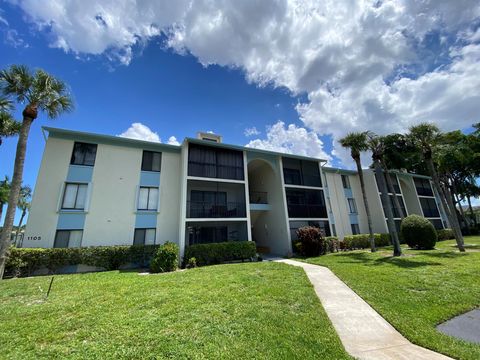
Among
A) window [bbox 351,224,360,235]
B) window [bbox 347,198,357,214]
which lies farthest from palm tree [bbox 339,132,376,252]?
window [bbox 347,198,357,214]

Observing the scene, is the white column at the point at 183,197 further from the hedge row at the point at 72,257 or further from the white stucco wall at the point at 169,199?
the hedge row at the point at 72,257

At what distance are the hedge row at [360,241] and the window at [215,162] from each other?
1267cm

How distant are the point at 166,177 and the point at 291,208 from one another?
470 inches

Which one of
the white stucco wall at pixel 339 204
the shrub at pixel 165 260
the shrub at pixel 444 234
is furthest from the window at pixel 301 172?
the shrub at pixel 444 234

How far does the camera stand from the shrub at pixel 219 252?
15391 millimetres

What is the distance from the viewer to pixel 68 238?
567 inches

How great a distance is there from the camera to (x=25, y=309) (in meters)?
6.47

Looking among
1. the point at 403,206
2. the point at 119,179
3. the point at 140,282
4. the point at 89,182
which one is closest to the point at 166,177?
the point at 119,179

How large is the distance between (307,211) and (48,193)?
2102 cm

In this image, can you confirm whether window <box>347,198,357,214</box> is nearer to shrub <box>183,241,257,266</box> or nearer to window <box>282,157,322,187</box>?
window <box>282,157,322,187</box>

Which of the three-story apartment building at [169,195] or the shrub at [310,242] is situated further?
the shrub at [310,242]

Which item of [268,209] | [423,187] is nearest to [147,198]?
[268,209]

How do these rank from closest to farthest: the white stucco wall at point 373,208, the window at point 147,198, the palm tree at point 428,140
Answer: the window at point 147,198 → the palm tree at point 428,140 → the white stucco wall at point 373,208

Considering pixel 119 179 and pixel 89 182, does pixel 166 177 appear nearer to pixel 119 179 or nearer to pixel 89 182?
pixel 119 179
